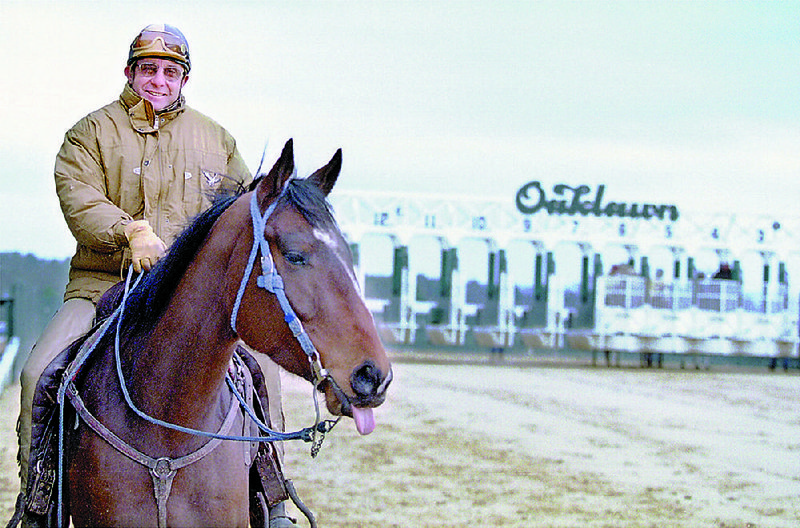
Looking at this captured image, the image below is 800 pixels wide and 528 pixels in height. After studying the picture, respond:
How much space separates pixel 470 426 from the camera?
464 inches

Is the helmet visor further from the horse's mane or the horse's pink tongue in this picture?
the horse's pink tongue

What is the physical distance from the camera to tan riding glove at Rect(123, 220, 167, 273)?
292 centimetres

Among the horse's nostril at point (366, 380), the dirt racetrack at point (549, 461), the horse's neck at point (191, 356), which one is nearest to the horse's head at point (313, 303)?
the horse's nostril at point (366, 380)

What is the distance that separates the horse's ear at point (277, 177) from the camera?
8.50 feet

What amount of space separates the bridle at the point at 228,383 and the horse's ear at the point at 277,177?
2 centimetres

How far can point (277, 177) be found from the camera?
8.63ft

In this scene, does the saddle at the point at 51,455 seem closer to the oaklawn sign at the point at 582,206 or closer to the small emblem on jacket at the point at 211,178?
the small emblem on jacket at the point at 211,178

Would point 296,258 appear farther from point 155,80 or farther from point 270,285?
point 155,80

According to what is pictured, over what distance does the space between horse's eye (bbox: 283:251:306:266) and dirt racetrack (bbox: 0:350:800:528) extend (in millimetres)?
4124

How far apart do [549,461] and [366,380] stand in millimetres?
7327

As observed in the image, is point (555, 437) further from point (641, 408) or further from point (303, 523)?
point (303, 523)

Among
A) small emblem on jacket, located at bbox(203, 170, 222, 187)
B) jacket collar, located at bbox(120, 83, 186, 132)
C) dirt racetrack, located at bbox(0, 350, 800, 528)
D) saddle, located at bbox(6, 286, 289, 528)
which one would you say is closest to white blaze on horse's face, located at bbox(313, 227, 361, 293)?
saddle, located at bbox(6, 286, 289, 528)

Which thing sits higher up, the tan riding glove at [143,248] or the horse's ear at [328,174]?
the horse's ear at [328,174]

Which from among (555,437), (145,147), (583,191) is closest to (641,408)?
(555,437)
